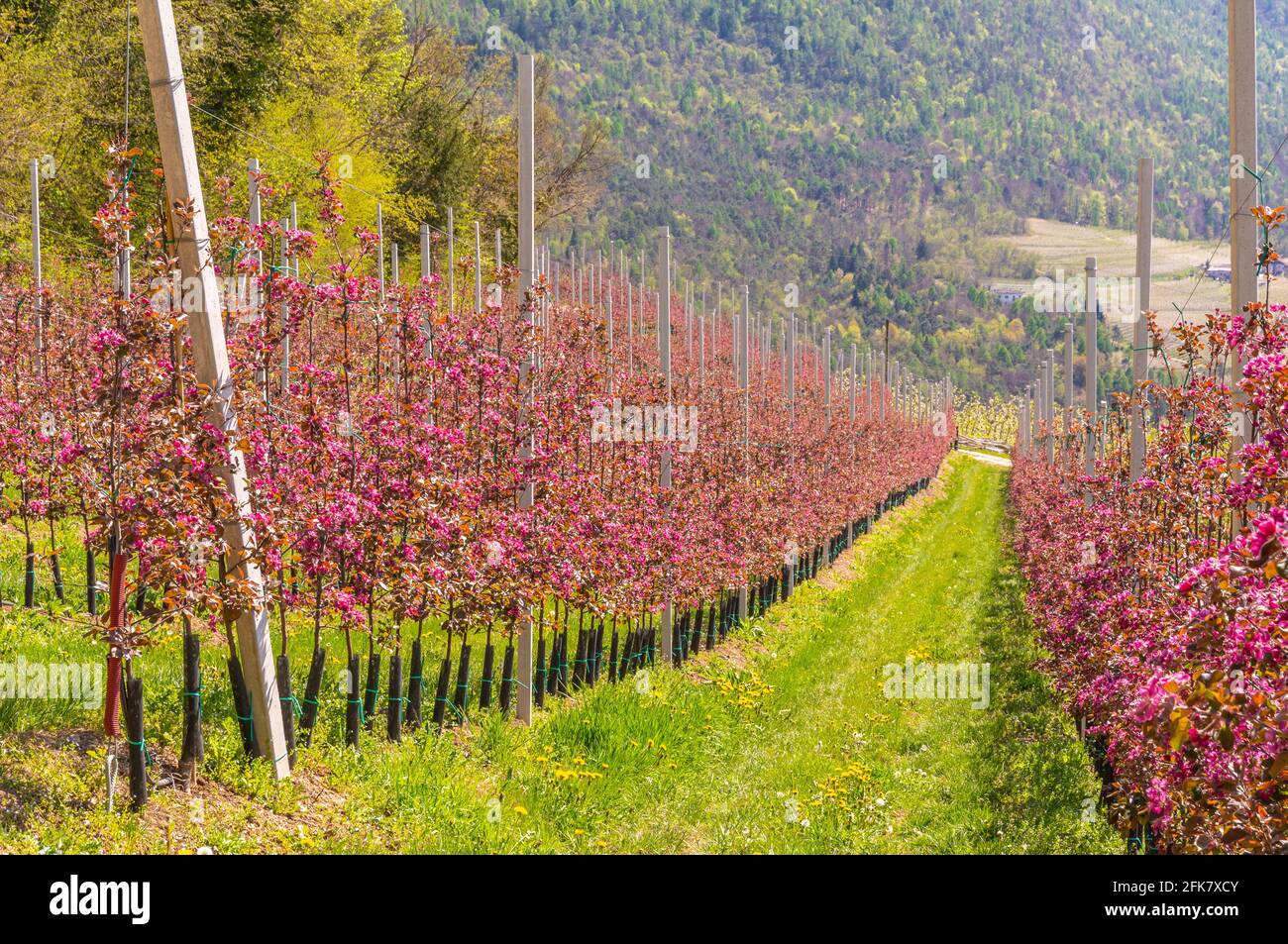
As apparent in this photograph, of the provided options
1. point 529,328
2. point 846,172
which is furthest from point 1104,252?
point 529,328

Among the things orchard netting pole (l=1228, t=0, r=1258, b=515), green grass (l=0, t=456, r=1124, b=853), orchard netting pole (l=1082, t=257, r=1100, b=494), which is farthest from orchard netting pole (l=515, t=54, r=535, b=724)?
orchard netting pole (l=1082, t=257, r=1100, b=494)

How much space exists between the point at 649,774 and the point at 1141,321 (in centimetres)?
571

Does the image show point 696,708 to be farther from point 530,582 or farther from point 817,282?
point 817,282

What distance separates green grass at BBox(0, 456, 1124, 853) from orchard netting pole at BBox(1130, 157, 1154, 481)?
113 inches

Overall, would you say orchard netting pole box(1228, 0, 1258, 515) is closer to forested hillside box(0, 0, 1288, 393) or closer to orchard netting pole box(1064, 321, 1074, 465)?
forested hillside box(0, 0, 1288, 393)

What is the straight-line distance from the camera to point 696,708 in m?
12.0

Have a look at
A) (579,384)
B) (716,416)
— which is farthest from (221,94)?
(579,384)

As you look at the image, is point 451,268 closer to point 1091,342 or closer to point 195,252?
point 1091,342

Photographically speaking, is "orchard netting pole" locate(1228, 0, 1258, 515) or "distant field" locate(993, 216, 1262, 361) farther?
"distant field" locate(993, 216, 1262, 361)

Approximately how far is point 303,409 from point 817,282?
5079 inches

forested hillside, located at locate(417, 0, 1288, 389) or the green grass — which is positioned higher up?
forested hillside, located at locate(417, 0, 1288, 389)

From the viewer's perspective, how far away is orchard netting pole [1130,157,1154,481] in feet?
36.0

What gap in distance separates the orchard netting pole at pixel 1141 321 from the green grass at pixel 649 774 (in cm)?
288

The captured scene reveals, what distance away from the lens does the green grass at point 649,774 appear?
6227 millimetres
